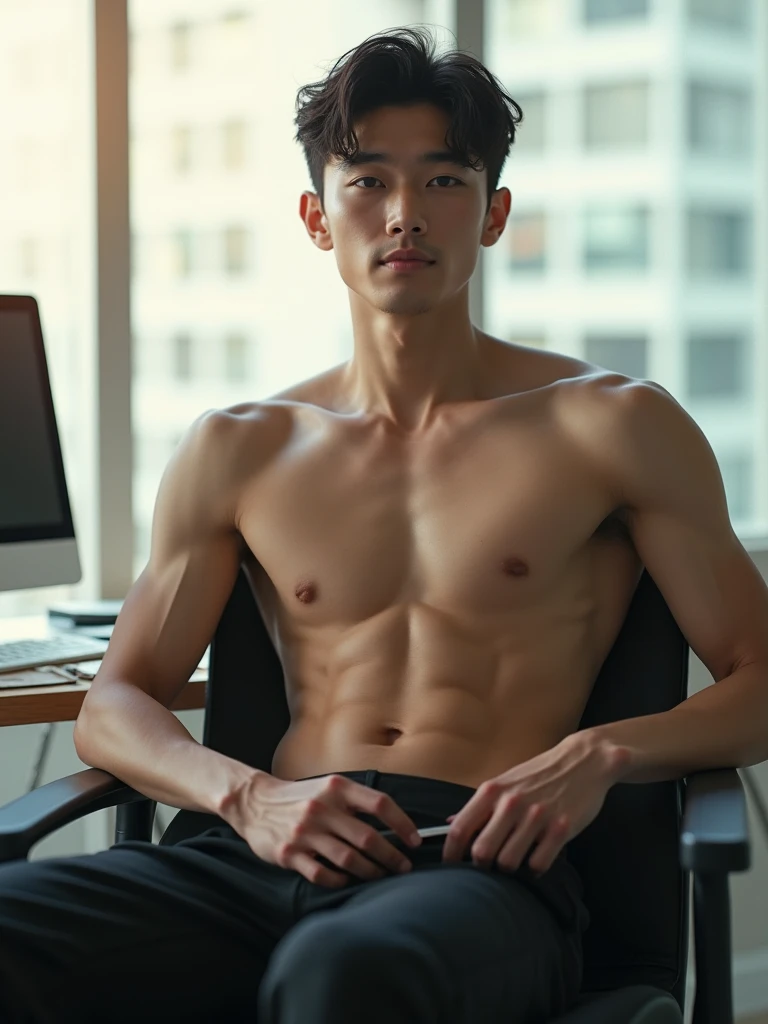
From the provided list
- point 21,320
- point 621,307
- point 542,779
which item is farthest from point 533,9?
point 542,779

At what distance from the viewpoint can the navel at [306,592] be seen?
5.34 ft

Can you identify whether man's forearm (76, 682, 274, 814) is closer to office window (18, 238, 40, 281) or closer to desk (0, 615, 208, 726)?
desk (0, 615, 208, 726)

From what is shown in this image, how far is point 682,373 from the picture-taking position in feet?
10.2

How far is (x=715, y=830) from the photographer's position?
1194 millimetres

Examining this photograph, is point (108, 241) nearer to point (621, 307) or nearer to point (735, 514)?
point (621, 307)

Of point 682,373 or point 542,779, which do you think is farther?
point 682,373

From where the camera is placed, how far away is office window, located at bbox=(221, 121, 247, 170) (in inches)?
107

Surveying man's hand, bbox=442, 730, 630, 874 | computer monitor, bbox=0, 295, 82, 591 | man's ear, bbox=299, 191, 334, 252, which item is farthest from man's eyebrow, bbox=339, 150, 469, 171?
man's hand, bbox=442, 730, 630, 874

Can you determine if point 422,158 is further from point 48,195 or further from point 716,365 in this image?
point 716,365

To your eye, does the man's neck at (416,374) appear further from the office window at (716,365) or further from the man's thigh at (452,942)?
the office window at (716,365)

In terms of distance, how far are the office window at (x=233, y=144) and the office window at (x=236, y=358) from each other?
33 cm

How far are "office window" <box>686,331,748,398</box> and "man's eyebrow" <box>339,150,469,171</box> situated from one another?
1577 millimetres

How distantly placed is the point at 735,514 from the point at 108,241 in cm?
163

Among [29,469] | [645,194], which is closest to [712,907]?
[29,469]
